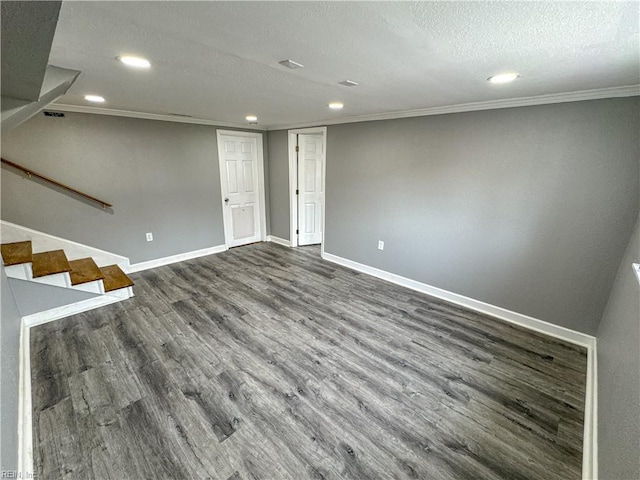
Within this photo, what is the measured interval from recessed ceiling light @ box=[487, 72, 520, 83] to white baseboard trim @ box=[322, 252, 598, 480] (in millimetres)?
2172

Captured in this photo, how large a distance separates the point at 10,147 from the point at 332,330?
3.82 meters

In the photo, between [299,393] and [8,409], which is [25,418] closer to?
[8,409]

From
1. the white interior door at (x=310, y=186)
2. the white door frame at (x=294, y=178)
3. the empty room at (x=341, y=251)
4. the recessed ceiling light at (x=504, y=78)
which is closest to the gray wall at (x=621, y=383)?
the empty room at (x=341, y=251)

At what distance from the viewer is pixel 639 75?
65.9 inches

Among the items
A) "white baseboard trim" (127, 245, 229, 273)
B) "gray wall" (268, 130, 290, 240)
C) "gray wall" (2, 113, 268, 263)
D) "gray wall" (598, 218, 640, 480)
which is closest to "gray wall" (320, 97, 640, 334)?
"gray wall" (598, 218, 640, 480)

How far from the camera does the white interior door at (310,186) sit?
464 cm

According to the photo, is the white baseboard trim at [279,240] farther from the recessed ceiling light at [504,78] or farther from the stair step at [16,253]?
the recessed ceiling light at [504,78]

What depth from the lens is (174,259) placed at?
13.6 ft

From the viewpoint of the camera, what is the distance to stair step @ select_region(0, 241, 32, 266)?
7.59ft

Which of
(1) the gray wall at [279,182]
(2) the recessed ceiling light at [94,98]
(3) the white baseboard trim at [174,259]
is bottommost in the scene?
(3) the white baseboard trim at [174,259]

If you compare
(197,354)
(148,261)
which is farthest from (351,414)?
(148,261)

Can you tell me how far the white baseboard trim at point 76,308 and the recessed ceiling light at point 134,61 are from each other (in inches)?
95.2

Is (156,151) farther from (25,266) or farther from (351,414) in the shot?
(351,414)

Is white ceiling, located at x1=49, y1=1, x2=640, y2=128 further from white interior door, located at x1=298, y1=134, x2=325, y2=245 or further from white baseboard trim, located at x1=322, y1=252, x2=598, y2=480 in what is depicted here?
white interior door, located at x1=298, y1=134, x2=325, y2=245
